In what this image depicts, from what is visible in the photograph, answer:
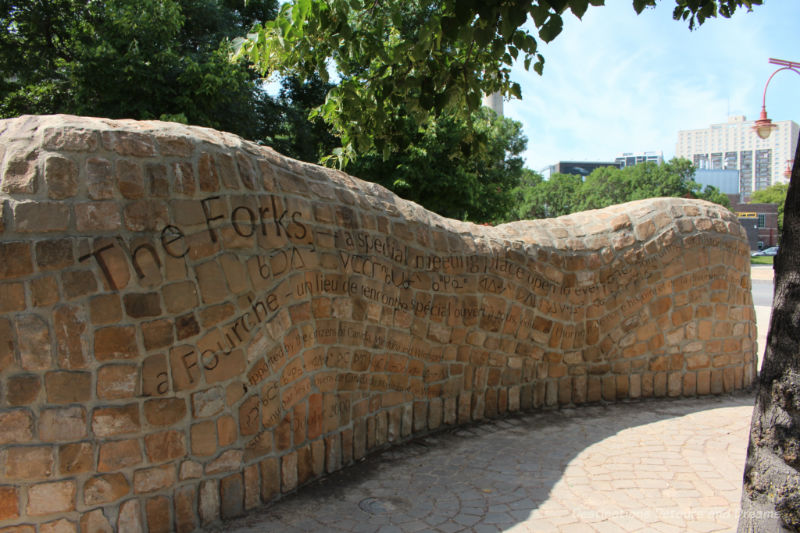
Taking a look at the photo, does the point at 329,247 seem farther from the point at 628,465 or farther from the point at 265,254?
the point at 628,465

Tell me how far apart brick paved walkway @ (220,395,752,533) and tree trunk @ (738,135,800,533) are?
1292mm

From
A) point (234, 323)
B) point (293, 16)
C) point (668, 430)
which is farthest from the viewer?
point (668, 430)

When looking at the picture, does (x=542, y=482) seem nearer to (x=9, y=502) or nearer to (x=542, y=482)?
(x=542, y=482)

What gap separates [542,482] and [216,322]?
2477mm

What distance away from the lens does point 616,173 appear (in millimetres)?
40844

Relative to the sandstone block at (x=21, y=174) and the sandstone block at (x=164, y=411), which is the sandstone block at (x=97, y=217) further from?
the sandstone block at (x=164, y=411)

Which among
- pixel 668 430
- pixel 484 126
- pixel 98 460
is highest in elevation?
pixel 484 126

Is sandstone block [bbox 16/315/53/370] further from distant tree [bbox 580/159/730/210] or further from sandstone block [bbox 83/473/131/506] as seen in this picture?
distant tree [bbox 580/159/730/210]

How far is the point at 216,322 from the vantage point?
333 centimetres

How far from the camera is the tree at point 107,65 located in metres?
11.1

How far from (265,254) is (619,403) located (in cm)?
438

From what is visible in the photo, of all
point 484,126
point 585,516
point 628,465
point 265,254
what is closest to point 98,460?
point 265,254

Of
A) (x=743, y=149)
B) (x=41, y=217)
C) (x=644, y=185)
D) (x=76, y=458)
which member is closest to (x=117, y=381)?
(x=76, y=458)

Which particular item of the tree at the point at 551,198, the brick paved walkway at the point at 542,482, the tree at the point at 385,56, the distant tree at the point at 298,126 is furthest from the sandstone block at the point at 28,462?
the tree at the point at 551,198
